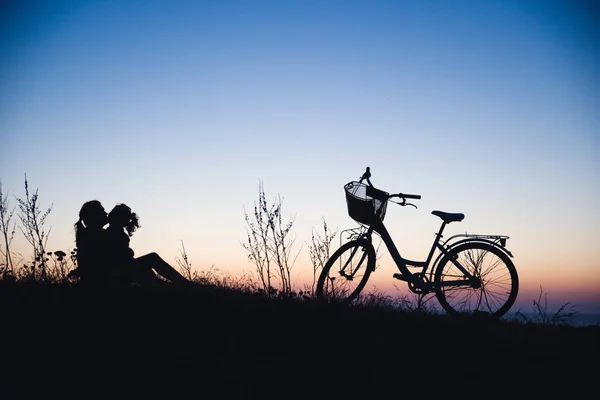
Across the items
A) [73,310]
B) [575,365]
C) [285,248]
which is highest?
[285,248]

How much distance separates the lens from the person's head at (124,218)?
718 cm

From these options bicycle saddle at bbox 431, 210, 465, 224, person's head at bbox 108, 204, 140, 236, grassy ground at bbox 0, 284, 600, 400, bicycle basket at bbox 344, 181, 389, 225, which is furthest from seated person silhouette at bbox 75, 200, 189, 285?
bicycle saddle at bbox 431, 210, 465, 224

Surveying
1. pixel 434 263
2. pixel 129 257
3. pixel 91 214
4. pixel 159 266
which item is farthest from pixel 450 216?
pixel 91 214

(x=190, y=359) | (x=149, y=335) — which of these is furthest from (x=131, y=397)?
(x=149, y=335)

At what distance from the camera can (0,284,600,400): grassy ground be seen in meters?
3.48

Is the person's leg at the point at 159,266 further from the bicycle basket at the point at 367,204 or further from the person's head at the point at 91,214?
the bicycle basket at the point at 367,204

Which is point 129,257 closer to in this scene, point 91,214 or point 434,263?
point 91,214

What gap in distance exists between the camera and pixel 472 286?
602cm

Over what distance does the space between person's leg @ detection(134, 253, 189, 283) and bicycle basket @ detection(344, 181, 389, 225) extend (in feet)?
9.88

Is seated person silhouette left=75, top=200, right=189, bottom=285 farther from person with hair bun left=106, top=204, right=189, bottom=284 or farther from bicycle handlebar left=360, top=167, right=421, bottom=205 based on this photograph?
bicycle handlebar left=360, top=167, right=421, bottom=205

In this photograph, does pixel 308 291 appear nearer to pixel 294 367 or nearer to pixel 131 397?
pixel 294 367

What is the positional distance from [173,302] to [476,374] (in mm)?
3498

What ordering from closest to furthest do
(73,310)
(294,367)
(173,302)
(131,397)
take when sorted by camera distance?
1. (131,397)
2. (294,367)
3. (73,310)
4. (173,302)

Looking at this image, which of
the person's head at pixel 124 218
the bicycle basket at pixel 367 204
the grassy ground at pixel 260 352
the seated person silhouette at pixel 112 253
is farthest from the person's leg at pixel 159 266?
the bicycle basket at pixel 367 204
